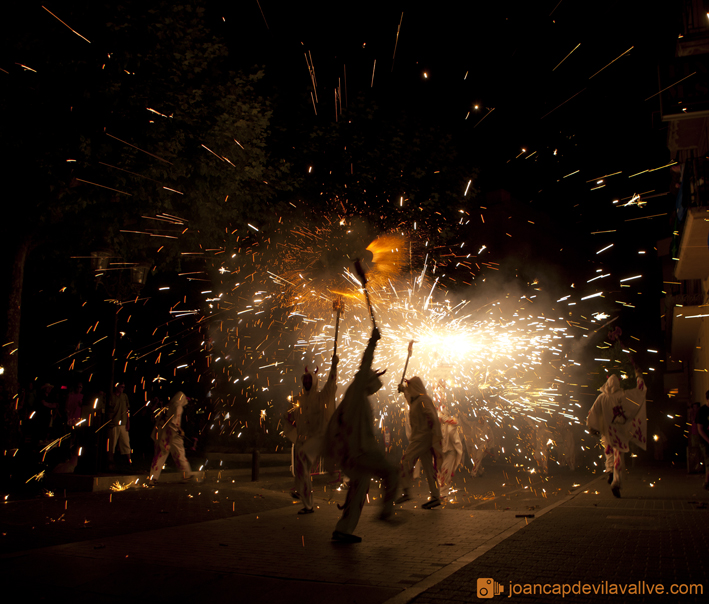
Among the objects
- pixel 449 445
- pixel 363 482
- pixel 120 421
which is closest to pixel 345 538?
pixel 363 482

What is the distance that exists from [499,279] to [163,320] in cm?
1755

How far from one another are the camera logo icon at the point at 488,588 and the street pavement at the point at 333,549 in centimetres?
4

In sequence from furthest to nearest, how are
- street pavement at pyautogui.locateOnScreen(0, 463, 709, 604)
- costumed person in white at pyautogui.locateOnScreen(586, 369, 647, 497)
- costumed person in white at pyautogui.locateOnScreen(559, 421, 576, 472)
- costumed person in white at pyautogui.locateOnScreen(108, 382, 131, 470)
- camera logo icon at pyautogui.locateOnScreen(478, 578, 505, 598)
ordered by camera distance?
costumed person in white at pyautogui.locateOnScreen(559, 421, 576, 472), costumed person in white at pyautogui.locateOnScreen(108, 382, 131, 470), costumed person in white at pyautogui.locateOnScreen(586, 369, 647, 497), street pavement at pyautogui.locateOnScreen(0, 463, 709, 604), camera logo icon at pyautogui.locateOnScreen(478, 578, 505, 598)

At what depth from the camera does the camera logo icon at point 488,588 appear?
4289mm

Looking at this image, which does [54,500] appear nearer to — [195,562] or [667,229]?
[195,562]

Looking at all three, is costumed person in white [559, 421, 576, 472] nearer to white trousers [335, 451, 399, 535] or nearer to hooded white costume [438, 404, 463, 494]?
hooded white costume [438, 404, 463, 494]

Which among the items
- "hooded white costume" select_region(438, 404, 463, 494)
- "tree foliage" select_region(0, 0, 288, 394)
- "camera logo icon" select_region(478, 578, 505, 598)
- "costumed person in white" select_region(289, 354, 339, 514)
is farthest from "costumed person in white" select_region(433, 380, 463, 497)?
"camera logo icon" select_region(478, 578, 505, 598)

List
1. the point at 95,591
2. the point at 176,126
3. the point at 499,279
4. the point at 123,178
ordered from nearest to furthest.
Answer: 1. the point at 95,591
2. the point at 123,178
3. the point at 176,126
4. the point at 499,279

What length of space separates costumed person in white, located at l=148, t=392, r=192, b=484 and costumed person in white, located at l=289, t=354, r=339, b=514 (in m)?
4.54

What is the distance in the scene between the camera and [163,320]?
64.5 ft

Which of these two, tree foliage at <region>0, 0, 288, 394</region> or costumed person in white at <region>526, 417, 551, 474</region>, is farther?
costumed person in white at <region>526, 417, 551, 474</region>

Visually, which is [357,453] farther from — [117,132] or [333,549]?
[117,132]

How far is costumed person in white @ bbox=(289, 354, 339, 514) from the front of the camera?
8664mm

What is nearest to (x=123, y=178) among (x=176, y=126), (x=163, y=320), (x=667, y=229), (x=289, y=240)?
(x=176, y=126)
